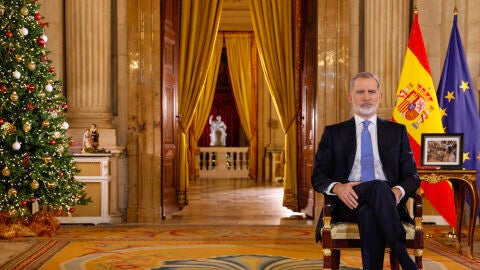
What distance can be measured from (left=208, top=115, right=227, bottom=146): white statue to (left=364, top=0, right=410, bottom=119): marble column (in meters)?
11.0

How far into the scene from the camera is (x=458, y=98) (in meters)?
5.56

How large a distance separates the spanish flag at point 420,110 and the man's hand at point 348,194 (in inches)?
106

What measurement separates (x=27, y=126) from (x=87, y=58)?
1.48 meters

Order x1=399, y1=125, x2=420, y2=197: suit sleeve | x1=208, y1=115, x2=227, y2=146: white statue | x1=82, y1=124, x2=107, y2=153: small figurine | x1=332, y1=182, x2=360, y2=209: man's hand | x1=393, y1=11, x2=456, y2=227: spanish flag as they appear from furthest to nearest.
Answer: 1. x1=208, y1=115, x2=227, y2=146: white statue
2. x1=82, y1=124, x2=107, y2=153: small figurine
3. x1=393, y1=11, x2=456, y2=227: spanish flag
4. x1=399, y1=125, x2=420, y2=197: suit sleeve
5. x1=332, y1=182, x2=360, y2=209: man's hand

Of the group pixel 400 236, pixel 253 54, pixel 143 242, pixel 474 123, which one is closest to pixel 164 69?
pixel 143 242

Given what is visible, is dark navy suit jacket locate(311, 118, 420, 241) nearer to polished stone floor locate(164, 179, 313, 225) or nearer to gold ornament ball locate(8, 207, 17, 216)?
gold ornament ball locate(8, 207, 17, 216)

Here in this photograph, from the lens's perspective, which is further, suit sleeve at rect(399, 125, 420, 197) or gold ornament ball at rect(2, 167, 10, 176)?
gold ornament ball at rect(2, 167, 10, 176)

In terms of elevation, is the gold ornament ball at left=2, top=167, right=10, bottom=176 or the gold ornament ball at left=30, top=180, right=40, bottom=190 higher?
the gold ornament ball at left=2, top=167, right=10, bottom=176

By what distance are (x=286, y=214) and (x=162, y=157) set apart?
6.03 ft

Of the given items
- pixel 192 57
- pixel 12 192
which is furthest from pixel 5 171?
pixel 192 57

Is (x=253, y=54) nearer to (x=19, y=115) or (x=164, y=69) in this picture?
(x=164, y=69)

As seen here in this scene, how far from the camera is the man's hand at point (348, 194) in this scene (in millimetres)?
2846

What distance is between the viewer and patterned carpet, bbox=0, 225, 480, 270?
4227 millimetres

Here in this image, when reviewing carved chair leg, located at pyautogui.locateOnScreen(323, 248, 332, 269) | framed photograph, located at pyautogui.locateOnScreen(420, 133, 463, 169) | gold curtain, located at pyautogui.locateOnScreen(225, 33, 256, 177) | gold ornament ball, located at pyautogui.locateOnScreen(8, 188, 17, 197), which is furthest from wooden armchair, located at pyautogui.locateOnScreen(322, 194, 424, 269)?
gold curtain, located at pyautogui.locateOnScreen(225, 33, 256, 177)
